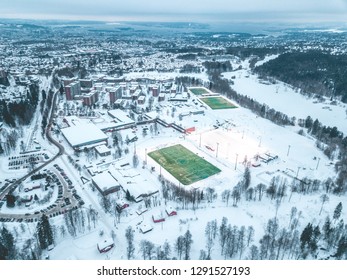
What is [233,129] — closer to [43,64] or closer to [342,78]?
[342,78]

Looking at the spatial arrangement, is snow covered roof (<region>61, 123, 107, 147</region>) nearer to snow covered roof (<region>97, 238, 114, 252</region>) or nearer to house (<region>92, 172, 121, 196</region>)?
house (<region>92, 172, 121, 196</region>)

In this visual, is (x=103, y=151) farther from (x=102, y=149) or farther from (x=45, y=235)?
(x=45, y=235)

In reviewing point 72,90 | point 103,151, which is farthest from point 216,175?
point 72,90

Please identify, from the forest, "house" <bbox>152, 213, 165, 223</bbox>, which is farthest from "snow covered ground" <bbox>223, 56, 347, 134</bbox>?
"house" <bbox>152, 213, 165, 223</bbox>

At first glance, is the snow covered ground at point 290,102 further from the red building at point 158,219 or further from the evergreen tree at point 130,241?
the evergreen tree at point 130,241
